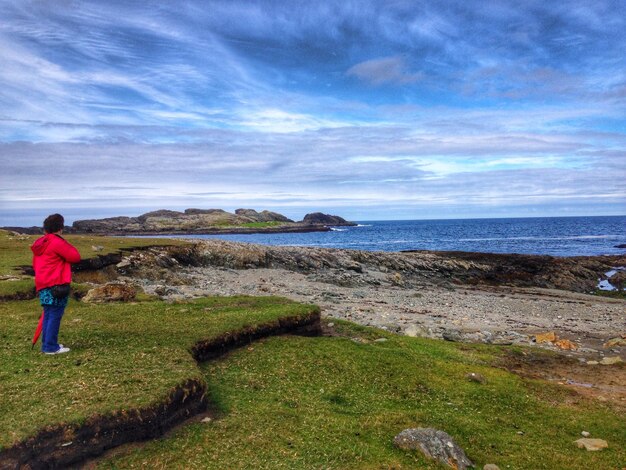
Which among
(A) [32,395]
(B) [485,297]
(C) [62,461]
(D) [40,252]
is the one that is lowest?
(B) [485,297]

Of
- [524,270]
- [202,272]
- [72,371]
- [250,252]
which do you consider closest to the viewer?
[72,371]

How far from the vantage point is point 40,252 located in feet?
36.2

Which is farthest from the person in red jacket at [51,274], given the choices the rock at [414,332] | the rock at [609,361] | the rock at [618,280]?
the rock at [618,280]

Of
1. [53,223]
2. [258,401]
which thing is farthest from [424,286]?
[53,223]

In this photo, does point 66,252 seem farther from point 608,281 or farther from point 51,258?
point 608,281

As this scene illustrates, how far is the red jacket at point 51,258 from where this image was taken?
10.9 meters

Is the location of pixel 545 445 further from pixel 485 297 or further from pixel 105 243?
pixel 105 243

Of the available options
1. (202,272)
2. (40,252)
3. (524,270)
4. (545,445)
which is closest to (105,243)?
(202,272)

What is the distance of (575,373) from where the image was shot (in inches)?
586

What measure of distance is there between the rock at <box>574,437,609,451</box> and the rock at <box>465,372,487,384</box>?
126 inches

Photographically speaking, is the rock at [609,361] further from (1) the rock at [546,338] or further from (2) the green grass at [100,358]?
(2) the green grass at [100,358]

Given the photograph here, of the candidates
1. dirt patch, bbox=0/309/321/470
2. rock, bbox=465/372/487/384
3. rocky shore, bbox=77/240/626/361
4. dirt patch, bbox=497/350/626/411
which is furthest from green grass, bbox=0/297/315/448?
dirt patch, bbox=497/350/626/411

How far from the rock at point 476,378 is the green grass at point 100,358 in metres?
6.29

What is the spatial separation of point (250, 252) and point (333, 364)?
37.8 metres
